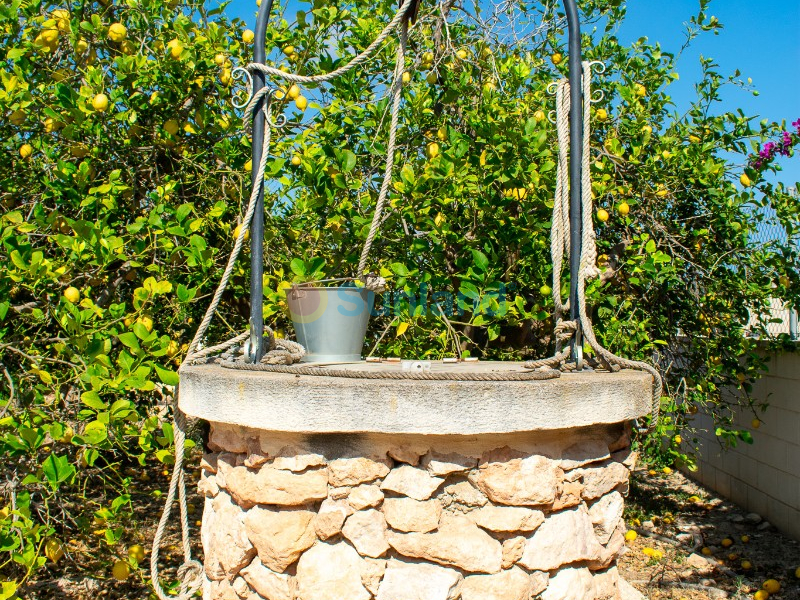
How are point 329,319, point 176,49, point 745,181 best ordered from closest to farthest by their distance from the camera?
point 329,319 < point 176,49 < point 745,181

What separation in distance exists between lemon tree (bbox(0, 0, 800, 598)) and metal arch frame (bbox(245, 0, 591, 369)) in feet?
1.12

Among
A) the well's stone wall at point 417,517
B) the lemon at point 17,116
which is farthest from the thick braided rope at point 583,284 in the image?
the lemon at point 17,116

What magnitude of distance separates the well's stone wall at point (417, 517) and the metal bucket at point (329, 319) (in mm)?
554

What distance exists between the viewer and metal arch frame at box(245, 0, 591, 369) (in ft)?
6.95

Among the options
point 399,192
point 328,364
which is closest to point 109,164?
point 399,192

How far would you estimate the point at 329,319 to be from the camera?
2367 millimetres

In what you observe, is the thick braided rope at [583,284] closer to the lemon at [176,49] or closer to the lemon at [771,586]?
the lemon at [176,49]

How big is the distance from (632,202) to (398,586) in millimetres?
2177

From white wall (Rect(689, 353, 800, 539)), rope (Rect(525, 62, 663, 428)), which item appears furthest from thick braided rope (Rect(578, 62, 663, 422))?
white wall (Rect(689, 353, 800, 539))

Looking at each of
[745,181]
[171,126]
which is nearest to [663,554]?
[745,181]

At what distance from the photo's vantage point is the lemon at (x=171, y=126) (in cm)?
290

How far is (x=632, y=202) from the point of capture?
10.7 ft

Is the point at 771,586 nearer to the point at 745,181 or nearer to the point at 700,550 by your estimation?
the point at 700,550

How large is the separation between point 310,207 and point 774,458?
10.5ft
